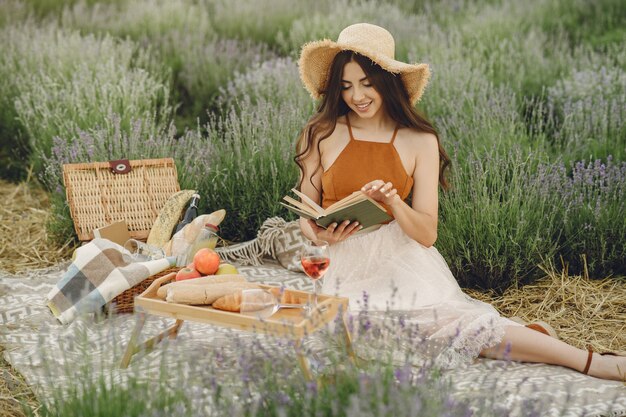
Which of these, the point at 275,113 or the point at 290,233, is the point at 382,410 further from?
the point at 275,113

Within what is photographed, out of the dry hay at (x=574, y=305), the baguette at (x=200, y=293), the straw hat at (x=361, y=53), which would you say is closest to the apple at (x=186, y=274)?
the baguette at (x=200, y=293)

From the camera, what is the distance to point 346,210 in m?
3.00

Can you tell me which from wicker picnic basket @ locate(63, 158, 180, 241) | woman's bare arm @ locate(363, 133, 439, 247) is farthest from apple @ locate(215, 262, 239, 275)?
wicker picnic basket @ locate(63, 158, 180, 241)

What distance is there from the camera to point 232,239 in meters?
5.11

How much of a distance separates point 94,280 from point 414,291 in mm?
1549

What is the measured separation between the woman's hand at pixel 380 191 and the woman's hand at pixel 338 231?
0.16 m

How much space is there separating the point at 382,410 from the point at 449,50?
5.42 metres

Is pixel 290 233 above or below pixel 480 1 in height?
below

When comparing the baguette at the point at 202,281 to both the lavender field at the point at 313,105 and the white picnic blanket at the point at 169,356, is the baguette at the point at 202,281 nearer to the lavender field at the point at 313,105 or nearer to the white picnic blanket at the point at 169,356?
the white picnic blanket at the point at 169,356

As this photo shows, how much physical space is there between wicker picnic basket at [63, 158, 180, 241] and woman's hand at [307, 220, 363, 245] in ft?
5.34

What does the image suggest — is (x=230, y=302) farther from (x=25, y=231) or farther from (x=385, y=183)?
(x=25, y=231)

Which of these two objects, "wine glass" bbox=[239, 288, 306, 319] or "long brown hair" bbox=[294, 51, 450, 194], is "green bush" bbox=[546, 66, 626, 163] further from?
"wine glass" bbox=[239, 288, 306, 319]

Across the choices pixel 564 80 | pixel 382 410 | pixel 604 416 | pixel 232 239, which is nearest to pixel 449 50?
pixel 564 80

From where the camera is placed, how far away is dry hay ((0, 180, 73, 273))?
4.94m
